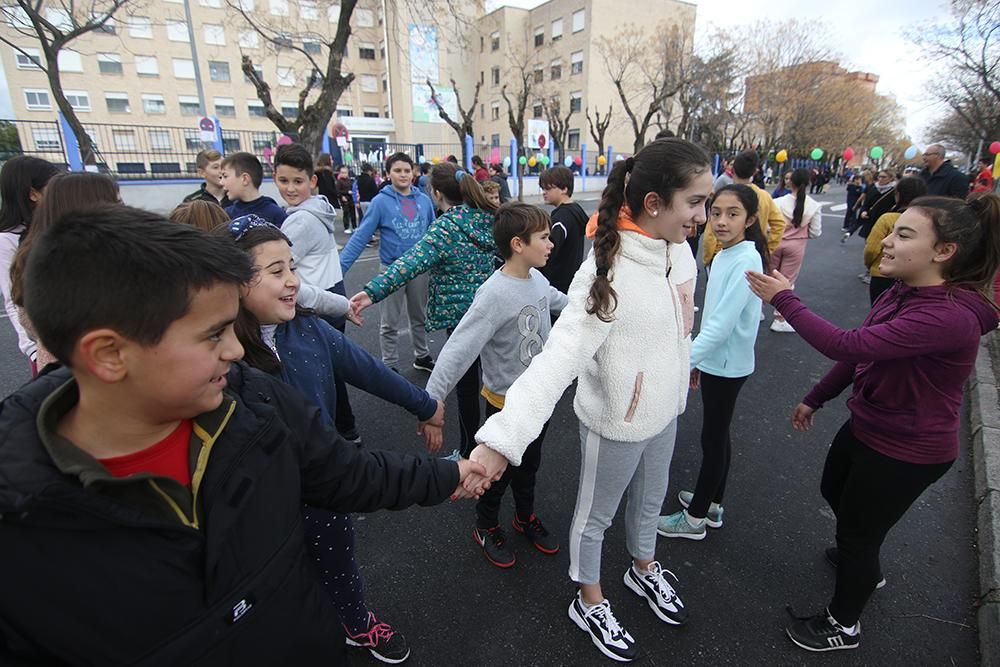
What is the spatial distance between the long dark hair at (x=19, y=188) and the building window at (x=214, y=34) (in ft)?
146

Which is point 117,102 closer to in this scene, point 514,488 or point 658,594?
point 514,488

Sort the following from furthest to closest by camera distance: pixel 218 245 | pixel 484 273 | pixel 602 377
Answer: pixel 484 273
pixel 602 377
pixel 218 245

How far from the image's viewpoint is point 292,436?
4.13 feet

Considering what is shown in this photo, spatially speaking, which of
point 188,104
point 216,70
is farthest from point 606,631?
point 216,70

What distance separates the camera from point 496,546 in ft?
8.44

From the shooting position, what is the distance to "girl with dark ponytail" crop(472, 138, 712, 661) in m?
1.71

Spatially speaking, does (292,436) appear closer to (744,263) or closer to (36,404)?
(36,404)

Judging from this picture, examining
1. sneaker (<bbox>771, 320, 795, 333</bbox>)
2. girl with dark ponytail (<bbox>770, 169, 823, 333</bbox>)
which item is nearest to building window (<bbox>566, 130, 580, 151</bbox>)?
girl with dark ponytail (<bbox>770, 169, 823, 333</bbox>)

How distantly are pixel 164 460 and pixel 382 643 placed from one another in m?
1.46

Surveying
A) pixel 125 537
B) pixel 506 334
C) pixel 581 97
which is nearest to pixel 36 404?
pixel 125 537

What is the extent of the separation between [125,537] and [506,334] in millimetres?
1766

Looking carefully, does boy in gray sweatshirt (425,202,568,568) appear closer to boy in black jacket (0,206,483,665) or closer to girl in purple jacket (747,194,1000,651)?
girl in purple jacket (747,194,1000,651)

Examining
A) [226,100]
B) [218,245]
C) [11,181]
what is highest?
[226,100]

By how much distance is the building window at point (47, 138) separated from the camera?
43.9ft
